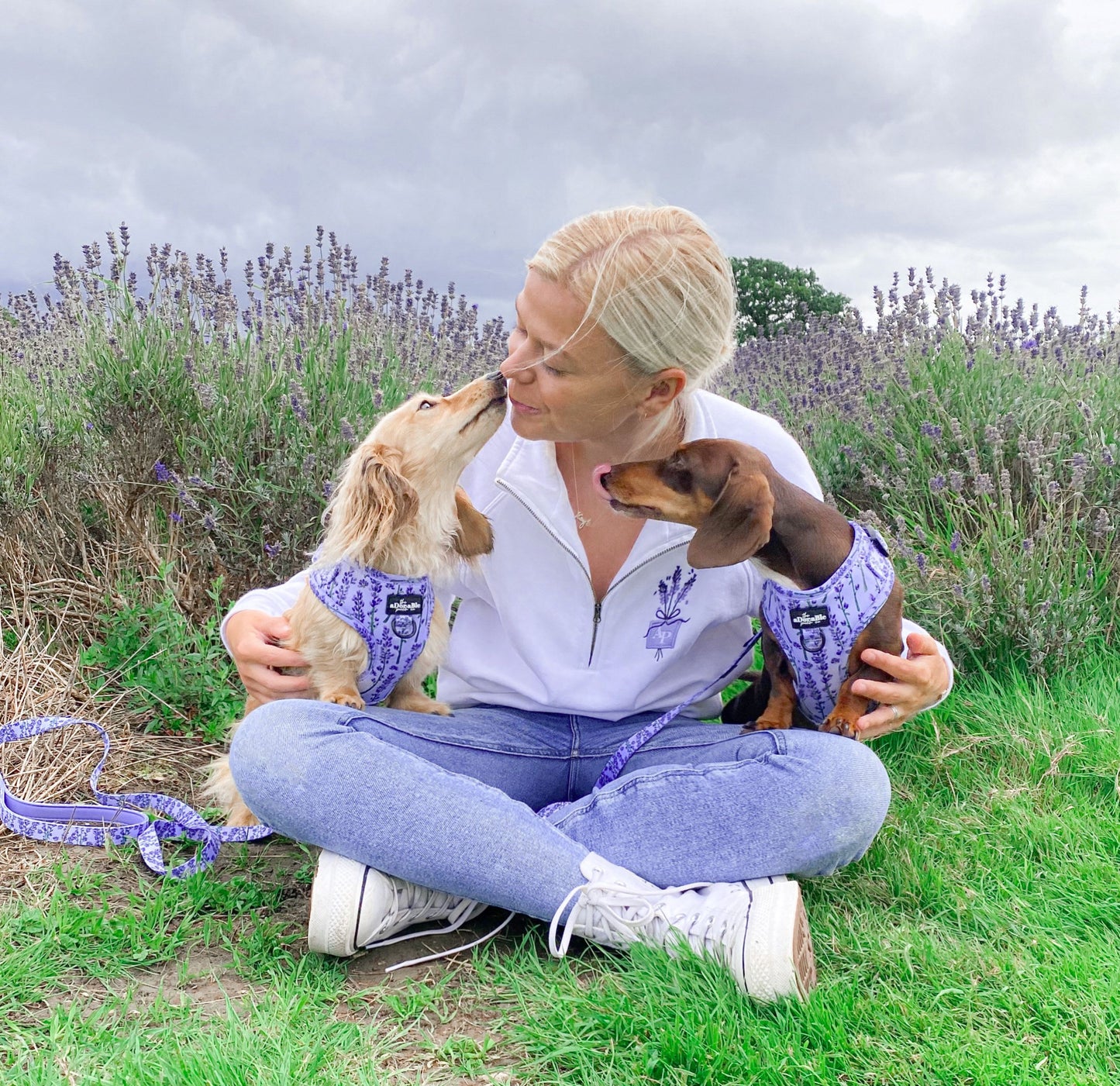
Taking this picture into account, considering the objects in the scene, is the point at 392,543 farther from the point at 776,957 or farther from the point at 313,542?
Answer: the point at 313,542

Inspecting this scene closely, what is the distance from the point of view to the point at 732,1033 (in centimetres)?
190

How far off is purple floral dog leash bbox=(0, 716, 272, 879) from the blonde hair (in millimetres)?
1641

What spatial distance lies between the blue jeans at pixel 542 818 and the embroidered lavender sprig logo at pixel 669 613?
38cm

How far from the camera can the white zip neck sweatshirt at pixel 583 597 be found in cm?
276

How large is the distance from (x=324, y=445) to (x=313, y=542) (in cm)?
39

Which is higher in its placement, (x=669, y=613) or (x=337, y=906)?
(x=669, y=613)

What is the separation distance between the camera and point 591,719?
9.21 feet

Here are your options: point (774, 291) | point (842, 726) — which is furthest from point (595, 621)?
point (774, 291)

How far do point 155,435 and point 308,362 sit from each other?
2.28 ft

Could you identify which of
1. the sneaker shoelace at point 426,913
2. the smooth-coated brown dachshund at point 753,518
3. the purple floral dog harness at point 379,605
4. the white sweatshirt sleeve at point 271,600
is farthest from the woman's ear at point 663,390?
the sneaker shoelace at point 426,913

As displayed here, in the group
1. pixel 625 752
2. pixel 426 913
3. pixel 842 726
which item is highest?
pixel 842 726

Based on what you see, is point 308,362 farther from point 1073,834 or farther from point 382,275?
point 1073,834

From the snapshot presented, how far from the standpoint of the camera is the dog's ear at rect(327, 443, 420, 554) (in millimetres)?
2512

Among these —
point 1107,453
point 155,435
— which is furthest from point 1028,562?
point 155,435
